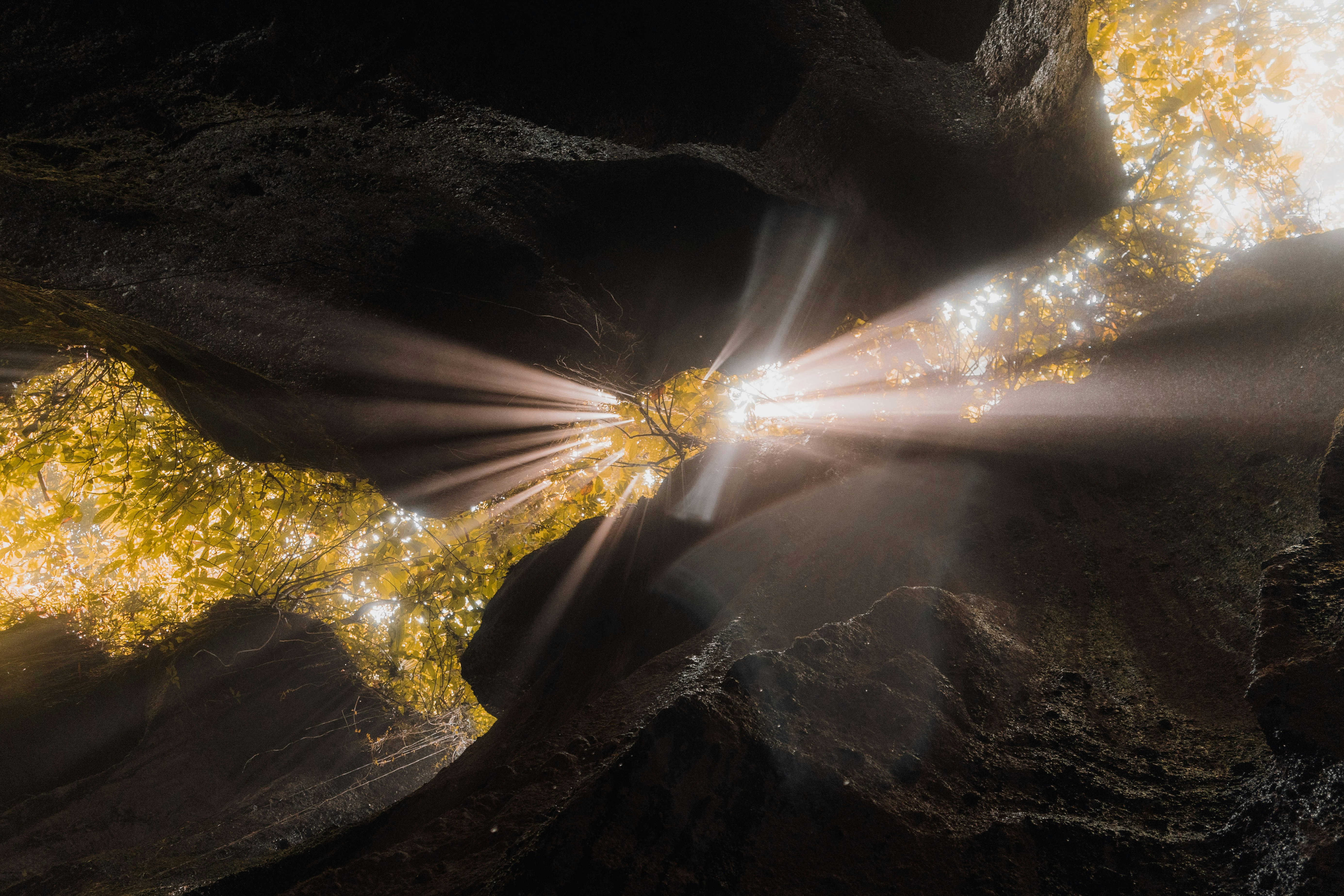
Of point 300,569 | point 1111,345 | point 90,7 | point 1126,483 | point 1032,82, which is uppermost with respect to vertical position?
point 300,569

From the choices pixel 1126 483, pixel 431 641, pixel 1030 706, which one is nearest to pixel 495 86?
pixel 1030 706

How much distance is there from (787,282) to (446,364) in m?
2.01

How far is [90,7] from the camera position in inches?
65.5

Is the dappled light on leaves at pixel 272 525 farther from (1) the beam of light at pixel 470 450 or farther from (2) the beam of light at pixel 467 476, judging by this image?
(2) the beam of light at pixel 467 476

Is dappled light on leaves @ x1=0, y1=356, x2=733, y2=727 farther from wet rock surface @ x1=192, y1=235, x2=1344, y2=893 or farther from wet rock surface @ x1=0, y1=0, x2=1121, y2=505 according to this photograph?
wet rock surface @ x1=192, y1=235, x2=1344, y2=893

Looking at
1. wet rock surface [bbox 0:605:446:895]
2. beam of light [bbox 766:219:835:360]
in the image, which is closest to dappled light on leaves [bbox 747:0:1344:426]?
beam of light [bbox 766:219:835:360]

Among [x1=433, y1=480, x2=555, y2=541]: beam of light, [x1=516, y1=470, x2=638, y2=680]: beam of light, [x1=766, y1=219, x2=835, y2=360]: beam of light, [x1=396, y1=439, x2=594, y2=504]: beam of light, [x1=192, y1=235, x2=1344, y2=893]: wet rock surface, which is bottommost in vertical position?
[x1=192, y1=235, x2=1344, y2=893]: wet rock surface

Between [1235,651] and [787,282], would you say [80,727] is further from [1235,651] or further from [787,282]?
[1235,651]

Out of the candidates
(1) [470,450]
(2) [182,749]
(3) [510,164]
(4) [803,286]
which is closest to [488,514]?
(1) [470,450]

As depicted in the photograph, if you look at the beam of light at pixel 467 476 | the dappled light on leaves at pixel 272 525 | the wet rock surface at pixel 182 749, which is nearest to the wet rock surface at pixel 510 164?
the beam of light at pixel 467 476

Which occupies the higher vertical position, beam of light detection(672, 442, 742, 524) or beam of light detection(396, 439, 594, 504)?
beam of light detection(396, 439, 594, 504)

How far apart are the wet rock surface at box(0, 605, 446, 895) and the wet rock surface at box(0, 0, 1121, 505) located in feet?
16.2

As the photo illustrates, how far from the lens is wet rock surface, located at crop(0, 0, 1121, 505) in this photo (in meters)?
1.85

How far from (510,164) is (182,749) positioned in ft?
27.0
